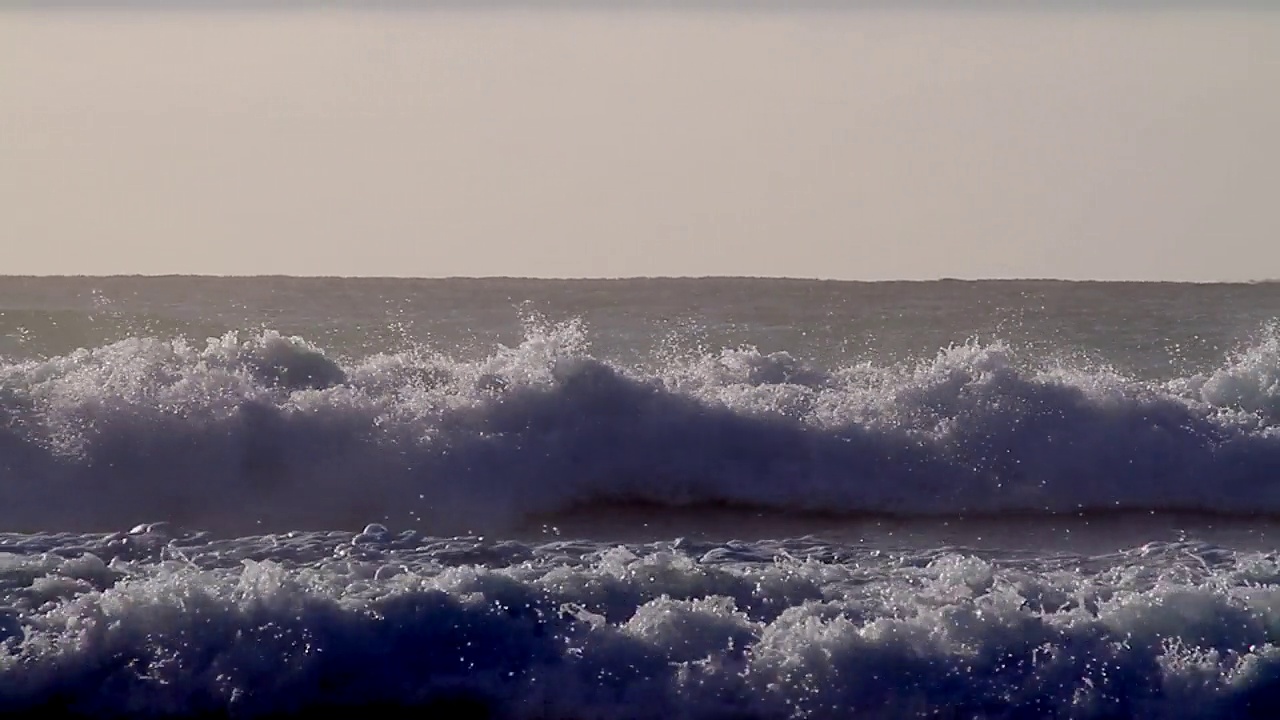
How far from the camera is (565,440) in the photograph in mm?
9094

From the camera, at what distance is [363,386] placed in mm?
9758

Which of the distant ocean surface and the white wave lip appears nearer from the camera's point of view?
the distant ocean surface

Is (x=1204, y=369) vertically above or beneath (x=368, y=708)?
above

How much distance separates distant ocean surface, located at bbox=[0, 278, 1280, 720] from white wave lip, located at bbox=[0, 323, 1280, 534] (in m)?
0.02

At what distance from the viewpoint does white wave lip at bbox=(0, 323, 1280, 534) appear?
28.0 feet

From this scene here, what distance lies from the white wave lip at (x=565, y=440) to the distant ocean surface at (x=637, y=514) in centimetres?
2

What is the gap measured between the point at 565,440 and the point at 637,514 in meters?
0.93

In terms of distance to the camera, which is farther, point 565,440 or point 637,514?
point 565,440

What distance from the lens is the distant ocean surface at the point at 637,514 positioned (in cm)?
547

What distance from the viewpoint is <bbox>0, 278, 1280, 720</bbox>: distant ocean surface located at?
17.9ft

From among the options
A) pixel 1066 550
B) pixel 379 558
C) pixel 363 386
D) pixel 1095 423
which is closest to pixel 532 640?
pixel 379 558

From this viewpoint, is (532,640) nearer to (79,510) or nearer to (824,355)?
(79,510)

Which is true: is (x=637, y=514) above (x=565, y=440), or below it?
below

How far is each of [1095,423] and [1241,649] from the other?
3.94 metres
